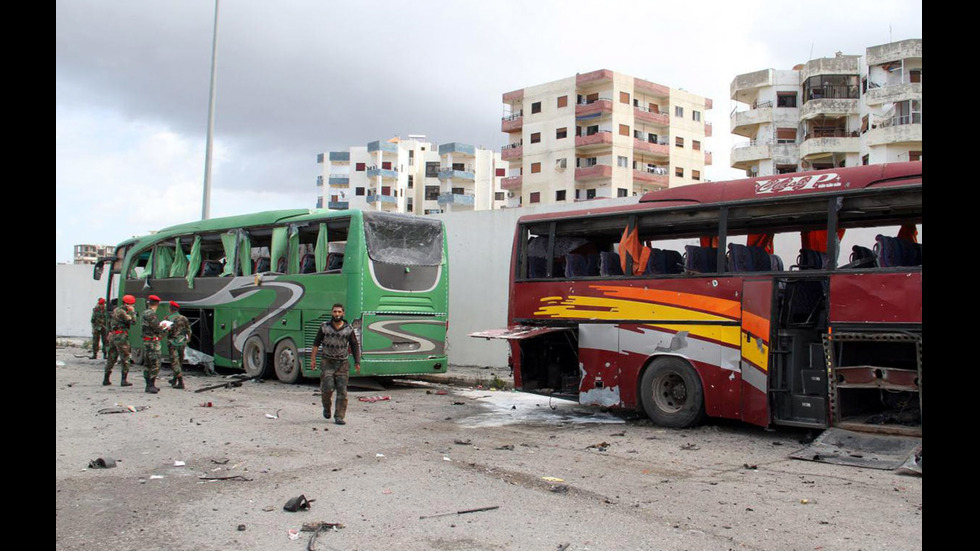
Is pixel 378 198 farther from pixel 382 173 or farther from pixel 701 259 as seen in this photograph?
pixel 701 259

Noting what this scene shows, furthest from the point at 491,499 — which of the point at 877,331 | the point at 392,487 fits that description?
the point at 877,331

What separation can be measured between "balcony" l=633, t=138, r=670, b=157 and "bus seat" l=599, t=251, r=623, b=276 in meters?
59.0

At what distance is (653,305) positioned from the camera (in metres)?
10.9

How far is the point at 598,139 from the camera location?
218 feet

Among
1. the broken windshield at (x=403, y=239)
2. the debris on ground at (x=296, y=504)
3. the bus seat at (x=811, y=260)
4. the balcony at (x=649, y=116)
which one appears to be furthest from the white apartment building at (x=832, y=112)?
the debris on ground at (x=296, y=504)

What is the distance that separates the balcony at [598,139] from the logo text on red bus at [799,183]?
57.3 m

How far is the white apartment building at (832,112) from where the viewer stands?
176ft

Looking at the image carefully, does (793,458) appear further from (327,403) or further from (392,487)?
(327,403)

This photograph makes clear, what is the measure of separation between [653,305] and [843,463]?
11.2 feet

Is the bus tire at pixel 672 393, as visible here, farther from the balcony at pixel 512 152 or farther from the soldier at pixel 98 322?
the balcony at pixel 512 152

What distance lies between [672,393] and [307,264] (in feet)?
26.9

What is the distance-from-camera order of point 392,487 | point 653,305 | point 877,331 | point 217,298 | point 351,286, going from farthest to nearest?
point 217,298
point 351,286
point 653,305
point 877,331
point 392,487

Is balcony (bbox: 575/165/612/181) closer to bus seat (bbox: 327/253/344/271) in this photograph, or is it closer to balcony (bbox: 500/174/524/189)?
balcony (bbox: 500/174/524/189)

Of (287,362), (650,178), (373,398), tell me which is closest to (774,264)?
(373,398)
